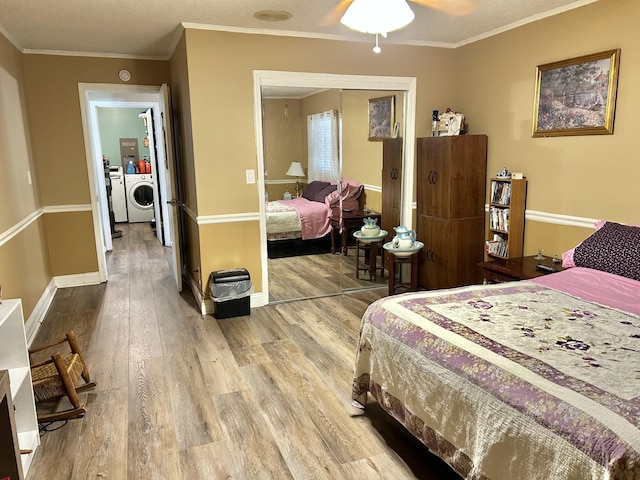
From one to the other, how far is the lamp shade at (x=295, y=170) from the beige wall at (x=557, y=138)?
1676mm

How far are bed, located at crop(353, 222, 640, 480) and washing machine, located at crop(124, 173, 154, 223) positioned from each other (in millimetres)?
7777

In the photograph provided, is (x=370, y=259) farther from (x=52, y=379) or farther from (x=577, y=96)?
(x=52, y=379)

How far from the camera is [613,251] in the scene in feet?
9.29

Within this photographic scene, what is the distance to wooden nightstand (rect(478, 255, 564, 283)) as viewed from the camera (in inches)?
130

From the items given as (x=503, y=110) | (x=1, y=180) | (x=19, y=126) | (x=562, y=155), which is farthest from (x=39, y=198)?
(x=562, y=155)

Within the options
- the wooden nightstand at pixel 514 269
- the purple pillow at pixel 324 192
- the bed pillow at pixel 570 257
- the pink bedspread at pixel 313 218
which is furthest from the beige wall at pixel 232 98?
the bed pillow at pixel 570 257

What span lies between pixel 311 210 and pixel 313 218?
82 millimetres

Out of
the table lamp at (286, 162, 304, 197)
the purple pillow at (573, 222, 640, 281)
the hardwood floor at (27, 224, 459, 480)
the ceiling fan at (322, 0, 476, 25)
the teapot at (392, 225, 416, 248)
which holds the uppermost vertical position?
the ceiling fan at (322, 0, 476, 25)

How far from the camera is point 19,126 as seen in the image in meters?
4.11

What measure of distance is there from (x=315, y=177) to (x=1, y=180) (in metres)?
2.45

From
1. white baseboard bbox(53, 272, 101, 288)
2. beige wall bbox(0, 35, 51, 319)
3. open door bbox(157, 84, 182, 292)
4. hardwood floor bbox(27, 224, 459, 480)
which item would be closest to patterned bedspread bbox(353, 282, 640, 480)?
hardwood floor bbox(27, 224, 459, 480)

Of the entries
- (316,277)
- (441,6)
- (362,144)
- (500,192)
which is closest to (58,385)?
(316,277)

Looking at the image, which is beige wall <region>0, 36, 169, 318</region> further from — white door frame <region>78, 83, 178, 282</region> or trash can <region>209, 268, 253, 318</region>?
trash can <region>209, 268, 253, 318</region>

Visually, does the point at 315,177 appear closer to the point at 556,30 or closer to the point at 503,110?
the point at 503,110
